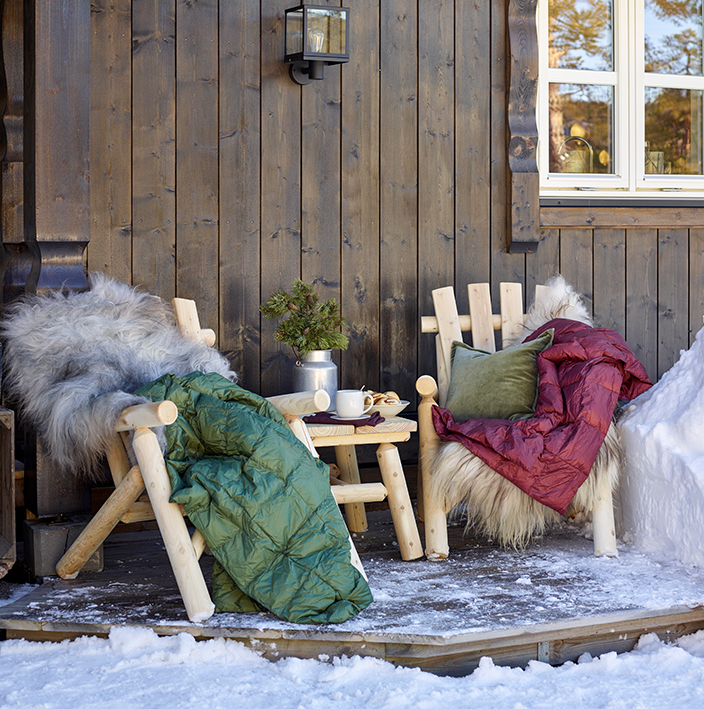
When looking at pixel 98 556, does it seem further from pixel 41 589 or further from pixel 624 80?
pixel 624 80

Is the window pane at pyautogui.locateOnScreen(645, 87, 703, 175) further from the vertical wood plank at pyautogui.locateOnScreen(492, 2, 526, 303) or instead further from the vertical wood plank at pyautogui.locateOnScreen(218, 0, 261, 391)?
the vertical wood plank at pyautogui.locateOnScreen(218, 0, 261, 391)

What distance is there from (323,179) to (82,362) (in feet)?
4.33

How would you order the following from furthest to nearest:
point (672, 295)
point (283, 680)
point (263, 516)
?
point (672, 295) → point (263, 516) → point (283, 680)

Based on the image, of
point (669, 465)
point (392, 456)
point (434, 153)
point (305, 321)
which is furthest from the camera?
point (434, 153)

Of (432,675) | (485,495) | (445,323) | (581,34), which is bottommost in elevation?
(432,675)

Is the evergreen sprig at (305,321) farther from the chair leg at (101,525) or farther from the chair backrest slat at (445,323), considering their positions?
the chair leg at (101,525)

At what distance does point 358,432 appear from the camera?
278 cm

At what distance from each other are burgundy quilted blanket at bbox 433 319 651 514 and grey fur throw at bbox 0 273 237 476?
2.85 feet

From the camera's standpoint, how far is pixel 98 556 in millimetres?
2680

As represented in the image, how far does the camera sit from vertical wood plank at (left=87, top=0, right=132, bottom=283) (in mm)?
3125

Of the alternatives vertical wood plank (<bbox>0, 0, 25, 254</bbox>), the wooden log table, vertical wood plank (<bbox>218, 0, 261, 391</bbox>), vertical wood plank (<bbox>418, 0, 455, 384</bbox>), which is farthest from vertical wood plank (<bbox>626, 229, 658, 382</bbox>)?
vertical wood plank (<bbox>0, 0, 25, 254</bbox>)

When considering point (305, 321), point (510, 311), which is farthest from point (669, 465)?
point (305, 321)

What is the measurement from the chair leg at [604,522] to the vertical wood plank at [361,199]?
111 cm

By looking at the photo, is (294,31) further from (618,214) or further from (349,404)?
(618,214)
